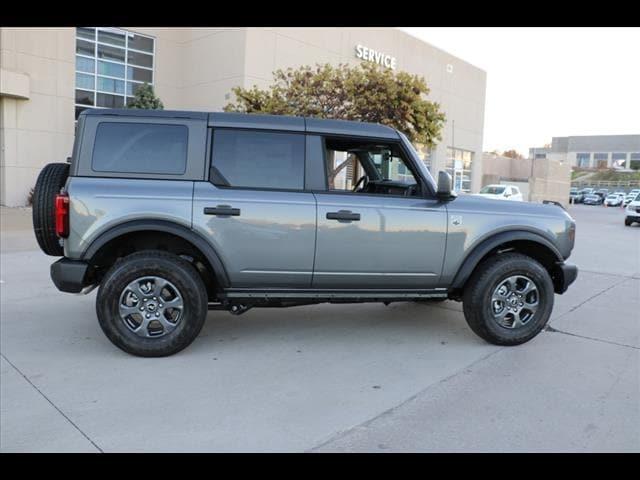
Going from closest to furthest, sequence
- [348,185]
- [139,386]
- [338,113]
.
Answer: [139,386] → [348,185] → [338,113]

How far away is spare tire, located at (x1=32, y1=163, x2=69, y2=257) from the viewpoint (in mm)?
4504

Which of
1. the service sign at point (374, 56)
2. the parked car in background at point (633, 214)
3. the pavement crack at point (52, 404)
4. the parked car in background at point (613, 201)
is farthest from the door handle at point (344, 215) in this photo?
the parked car in background at point (613, 201)

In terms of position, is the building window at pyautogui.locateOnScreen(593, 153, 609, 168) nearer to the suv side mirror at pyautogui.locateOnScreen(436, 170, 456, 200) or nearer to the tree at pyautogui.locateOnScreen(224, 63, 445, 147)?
the tree at pyautogui.locateOnScreen(224, 63, 445, 147)

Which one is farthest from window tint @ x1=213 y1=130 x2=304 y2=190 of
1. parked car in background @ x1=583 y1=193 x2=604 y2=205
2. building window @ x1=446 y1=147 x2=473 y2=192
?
parked car in background @ x1=583 y1=193 x2=604 y2=205

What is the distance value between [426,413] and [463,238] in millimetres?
1817

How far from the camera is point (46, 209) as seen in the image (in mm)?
4504

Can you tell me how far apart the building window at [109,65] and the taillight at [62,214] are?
16977mm

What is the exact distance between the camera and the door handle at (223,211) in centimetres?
440

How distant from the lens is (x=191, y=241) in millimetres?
4406

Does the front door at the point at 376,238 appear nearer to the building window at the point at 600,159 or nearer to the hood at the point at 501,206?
the hood at the point at 501,206

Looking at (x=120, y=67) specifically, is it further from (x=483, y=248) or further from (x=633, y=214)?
(x=633, y=214)

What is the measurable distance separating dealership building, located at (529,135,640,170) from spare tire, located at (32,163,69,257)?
334ft
